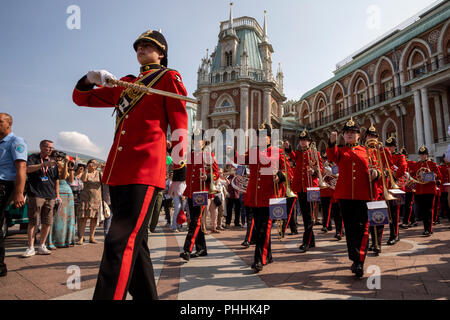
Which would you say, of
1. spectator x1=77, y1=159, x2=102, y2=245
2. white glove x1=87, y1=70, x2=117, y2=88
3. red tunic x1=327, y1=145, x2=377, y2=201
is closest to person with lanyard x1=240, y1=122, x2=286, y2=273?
red tunic x1=327, y1=145, x2=377, y2=201

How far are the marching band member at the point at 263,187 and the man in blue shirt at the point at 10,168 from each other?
3.57 m

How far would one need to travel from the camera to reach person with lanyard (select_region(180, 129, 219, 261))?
521cm

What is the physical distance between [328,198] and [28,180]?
7856 mm

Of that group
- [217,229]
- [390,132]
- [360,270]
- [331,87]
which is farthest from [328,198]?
[331,87]

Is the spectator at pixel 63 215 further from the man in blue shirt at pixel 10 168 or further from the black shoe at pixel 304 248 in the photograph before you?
the black shoe at pixel 304 248

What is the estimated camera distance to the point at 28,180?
19.3 feet

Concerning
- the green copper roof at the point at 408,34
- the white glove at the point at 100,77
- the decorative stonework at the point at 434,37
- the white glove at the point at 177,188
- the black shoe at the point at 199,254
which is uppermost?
the green copper roof at the point at 408,34

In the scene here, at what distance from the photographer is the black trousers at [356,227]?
4039 millimetres

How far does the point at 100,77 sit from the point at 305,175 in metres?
5.44

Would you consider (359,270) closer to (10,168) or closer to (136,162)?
(136,162)

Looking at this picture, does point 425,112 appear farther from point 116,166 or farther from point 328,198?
point 116,166

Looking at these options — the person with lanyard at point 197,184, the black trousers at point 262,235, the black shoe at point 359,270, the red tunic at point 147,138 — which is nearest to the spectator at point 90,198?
the person with lanyard at point 197,184

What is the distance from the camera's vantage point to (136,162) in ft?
7.05
